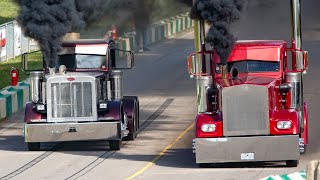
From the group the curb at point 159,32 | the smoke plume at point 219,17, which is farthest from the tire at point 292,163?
the curb at point 159,32

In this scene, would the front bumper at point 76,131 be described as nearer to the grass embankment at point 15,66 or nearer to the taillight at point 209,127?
the taillight at point 209,127

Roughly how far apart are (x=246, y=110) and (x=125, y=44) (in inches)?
1262

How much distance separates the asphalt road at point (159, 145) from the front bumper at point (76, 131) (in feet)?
1.49

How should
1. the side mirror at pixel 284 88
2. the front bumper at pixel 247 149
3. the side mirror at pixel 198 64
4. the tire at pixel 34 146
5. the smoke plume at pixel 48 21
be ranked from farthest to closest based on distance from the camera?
1. the tire at pixel 34 146
2. the smoke plume at pixel 48 21
3. the side mirror at pixel 198 64
4. the side mirror at pixel 284 88
5. the front bumper at pixel 247 149

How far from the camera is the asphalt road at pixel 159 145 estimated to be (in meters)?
25.6

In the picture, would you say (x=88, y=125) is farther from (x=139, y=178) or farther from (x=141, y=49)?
(x=141, y=49)

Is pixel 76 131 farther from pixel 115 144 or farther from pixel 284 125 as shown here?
pixel 284 125

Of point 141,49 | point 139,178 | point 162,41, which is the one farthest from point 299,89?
point 162,41

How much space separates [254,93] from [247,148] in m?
1.23

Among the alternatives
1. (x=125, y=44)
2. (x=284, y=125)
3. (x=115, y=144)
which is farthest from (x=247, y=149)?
(x=125, y=44)

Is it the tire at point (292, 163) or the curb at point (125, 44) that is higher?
the curb at point (125, 44)

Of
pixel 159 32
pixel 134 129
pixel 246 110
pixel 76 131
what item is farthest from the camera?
pixel 159 32

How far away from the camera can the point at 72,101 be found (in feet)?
95.0

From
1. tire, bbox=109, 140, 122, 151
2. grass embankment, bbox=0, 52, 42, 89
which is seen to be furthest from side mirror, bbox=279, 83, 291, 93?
grass embankment, bbox=0, 52, 42, 89
